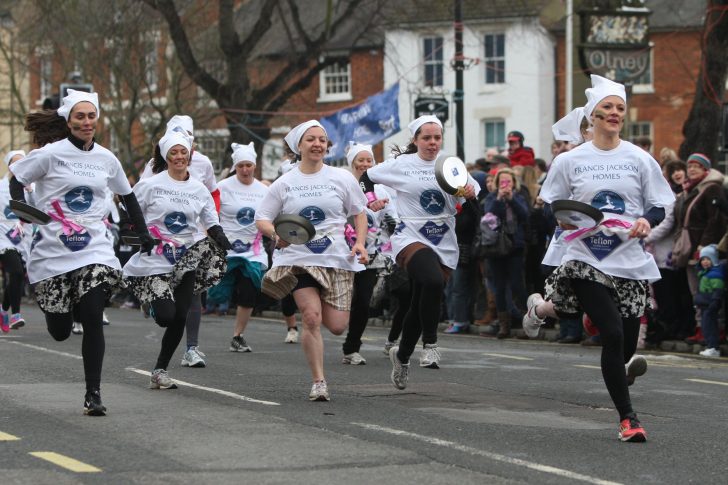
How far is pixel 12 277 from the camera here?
60.8 feet

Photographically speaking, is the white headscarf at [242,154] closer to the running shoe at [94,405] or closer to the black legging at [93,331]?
the black legging at [93,331]

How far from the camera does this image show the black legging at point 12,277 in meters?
18.5

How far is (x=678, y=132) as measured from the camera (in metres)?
47.9

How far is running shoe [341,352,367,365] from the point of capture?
46.0ft

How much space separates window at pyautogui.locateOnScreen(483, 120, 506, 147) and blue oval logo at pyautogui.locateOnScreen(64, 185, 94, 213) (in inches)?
1614

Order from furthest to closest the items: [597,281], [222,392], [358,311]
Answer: [358,311], [222,392], [597,281]

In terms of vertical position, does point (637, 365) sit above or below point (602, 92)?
below

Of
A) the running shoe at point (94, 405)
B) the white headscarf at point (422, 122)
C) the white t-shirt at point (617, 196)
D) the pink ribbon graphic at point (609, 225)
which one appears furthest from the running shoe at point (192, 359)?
the pink ribbon graphic at point (609, 225)

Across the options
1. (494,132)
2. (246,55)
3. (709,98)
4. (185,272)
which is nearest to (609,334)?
(185,272)

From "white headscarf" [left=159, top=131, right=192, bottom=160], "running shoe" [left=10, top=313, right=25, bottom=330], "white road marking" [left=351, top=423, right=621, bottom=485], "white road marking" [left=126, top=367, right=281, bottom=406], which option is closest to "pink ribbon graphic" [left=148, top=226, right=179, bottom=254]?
"white headscarf" [left=159, top=131, right=192, bottom=160]

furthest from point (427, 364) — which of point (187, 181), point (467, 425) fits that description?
point (467, 425)

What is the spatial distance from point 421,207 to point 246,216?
14.0 ft

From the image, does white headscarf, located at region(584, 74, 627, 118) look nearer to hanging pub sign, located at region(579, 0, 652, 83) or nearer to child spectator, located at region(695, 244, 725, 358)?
child spectator, located at region(695, 244, 725, 358)

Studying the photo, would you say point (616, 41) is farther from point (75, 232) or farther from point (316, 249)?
point (75, 232)
